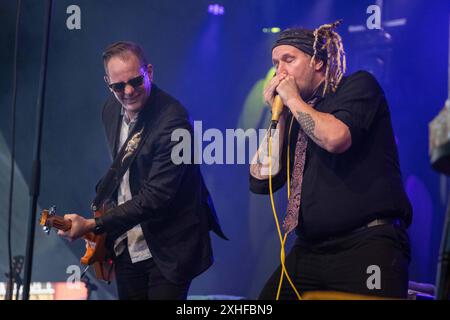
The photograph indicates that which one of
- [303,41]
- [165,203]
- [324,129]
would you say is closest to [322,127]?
[324,129]

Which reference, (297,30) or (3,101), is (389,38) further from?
(3,101)

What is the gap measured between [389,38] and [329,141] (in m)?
2.46

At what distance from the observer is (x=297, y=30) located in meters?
3.29

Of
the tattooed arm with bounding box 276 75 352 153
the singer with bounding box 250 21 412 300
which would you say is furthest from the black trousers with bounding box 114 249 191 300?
the tattooed arm with bounding box 276 75 352 153

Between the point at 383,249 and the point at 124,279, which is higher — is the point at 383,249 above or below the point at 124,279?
above

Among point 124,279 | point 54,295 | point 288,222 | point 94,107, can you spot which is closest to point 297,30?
point 288,222

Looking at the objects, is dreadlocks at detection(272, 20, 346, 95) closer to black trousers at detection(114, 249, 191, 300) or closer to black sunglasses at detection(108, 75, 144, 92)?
black sunglasses at detection(108, 75, 144, 92)

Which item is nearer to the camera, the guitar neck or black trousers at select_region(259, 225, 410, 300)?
black trousers at select_region(259, 225, 410, 300)

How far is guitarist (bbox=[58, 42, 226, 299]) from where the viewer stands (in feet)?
11.7

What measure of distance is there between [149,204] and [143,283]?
0.43m

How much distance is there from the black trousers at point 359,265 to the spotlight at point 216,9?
234 centimetres

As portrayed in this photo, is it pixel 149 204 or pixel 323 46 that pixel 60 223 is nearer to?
pixel 149 204

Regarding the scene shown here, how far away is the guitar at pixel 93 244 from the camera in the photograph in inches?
143

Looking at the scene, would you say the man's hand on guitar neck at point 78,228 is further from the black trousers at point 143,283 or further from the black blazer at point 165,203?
the black trousers at point 143,283
